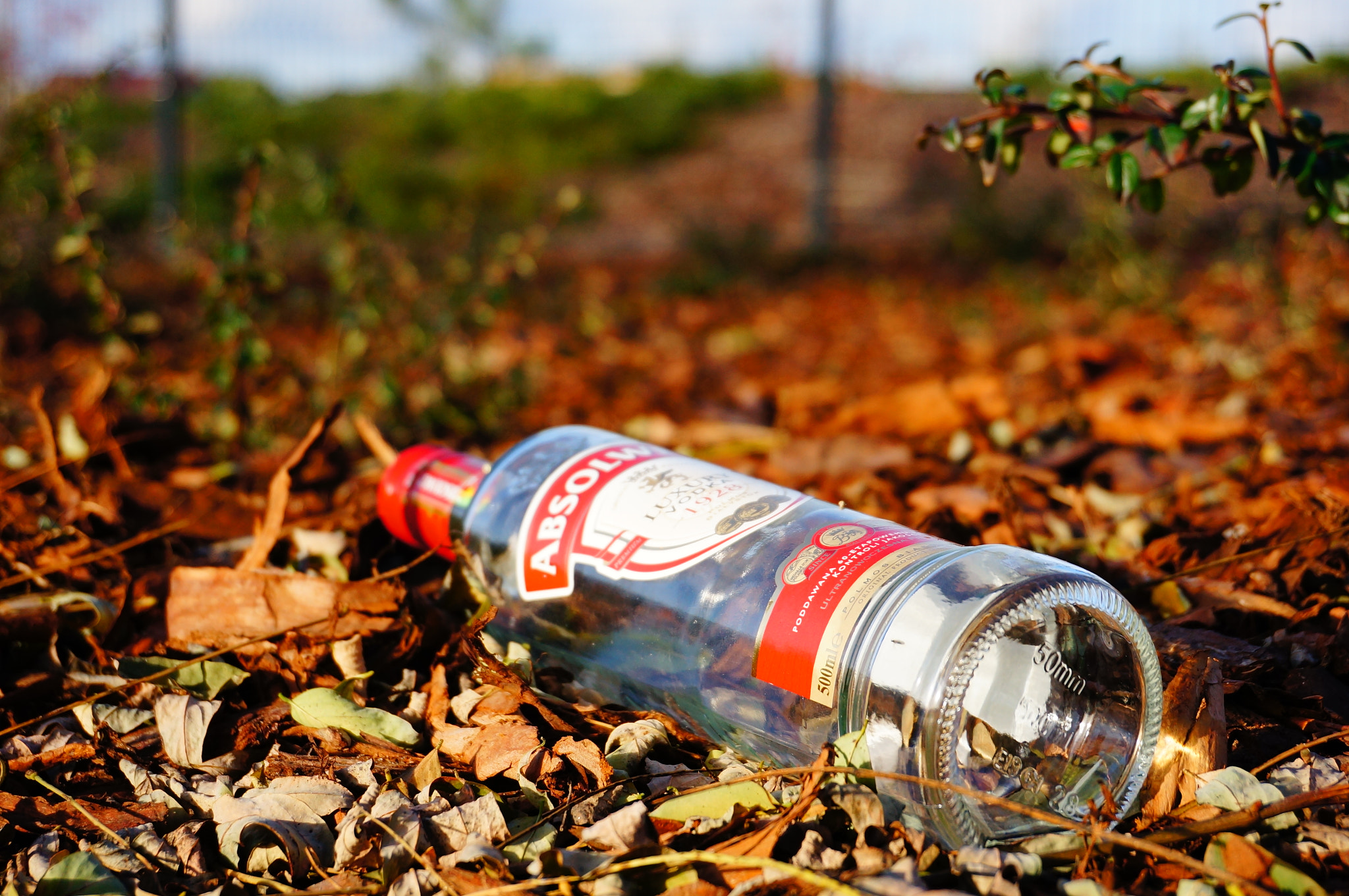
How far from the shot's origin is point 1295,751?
1.09 m

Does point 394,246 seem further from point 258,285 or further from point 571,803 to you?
point 571,803

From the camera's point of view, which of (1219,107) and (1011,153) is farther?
(1011,153)

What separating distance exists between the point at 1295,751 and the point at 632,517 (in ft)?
2.51

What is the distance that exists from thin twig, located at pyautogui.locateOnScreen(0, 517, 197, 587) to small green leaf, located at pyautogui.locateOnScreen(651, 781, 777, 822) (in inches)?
38.2

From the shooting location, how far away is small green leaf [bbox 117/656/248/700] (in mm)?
1280

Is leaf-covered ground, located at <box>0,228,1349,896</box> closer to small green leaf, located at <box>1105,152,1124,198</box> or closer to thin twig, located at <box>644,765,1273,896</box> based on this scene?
thin twig, located at <box>644,765,1273,896</box>

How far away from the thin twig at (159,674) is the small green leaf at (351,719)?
0.35ft

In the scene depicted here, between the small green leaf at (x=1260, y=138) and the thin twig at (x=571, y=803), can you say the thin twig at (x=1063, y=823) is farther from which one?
the small green leaf at (x=1260, y=138)

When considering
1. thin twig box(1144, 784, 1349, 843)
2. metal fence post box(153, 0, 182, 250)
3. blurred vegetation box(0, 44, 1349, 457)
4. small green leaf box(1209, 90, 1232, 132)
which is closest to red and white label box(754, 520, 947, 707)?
thin twig box(1144, 784, 1349, 843)

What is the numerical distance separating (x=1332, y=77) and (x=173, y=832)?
8.91 metres

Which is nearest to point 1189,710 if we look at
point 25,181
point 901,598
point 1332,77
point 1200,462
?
point 901,598

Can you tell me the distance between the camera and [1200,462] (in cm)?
196

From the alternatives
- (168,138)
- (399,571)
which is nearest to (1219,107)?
(399,571)

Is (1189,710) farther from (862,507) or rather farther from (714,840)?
(862,507)
